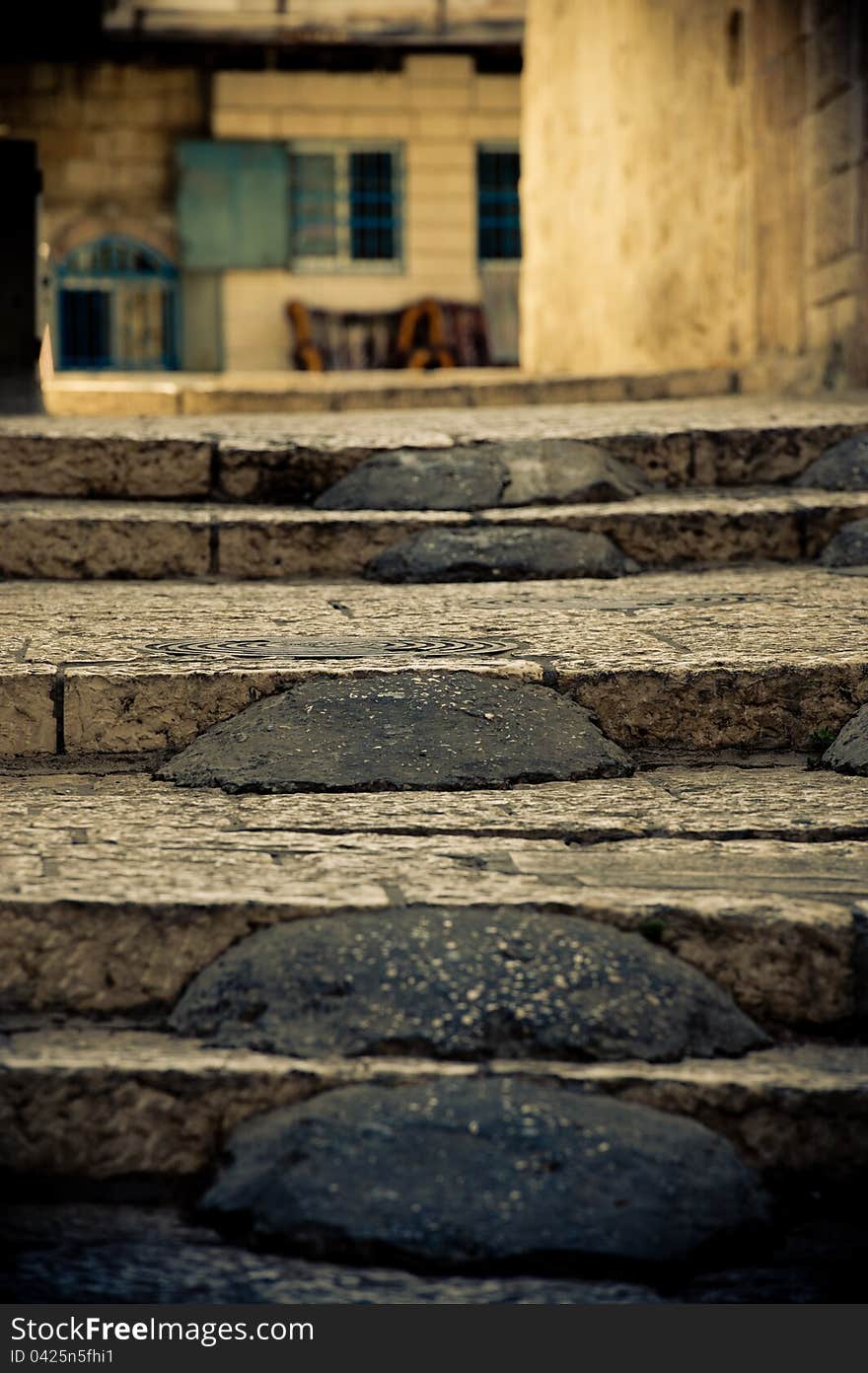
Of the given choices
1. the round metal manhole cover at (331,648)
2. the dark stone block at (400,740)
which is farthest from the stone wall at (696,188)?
the dark stone block at (400,740)

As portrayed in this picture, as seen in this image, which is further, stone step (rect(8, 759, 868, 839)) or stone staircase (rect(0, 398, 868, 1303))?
stone step (rect(8, 759, 868, 839))

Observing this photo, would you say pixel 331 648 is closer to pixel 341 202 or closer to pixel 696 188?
pixel 696 188

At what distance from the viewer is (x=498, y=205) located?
58.2 ft

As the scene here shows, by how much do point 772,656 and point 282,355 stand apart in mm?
15095

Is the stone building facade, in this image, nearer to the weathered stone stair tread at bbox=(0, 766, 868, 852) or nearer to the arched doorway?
the arched doorway

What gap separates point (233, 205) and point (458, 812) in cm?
1578

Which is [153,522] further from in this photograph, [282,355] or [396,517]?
[282,355]

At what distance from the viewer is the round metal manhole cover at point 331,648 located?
3.07 metres

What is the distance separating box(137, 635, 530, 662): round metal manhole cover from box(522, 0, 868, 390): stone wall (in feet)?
10.9

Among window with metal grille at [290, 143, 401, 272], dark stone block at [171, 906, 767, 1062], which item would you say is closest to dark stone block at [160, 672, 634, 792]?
dark stone block at [171, 906, 767, 1062]

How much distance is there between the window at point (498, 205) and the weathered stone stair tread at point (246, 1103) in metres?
16.5

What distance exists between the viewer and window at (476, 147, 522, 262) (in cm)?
1769

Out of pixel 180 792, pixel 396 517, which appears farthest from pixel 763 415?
pixel 180 792

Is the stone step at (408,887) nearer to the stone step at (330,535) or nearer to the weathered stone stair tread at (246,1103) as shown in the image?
the weathered stone stair tread at (246,1103)
